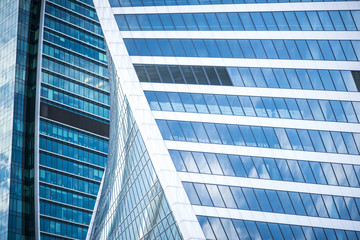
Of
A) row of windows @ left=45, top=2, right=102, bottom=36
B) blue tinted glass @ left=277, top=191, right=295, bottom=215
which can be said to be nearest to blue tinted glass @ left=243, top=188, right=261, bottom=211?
blue tinted glass @ left=277, top=191, right=295, bottom=215

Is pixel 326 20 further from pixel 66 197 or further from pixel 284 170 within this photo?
pixel 66 197

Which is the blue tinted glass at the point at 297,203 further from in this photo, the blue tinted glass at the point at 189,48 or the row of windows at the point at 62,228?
the row of windows at the point at 62,228

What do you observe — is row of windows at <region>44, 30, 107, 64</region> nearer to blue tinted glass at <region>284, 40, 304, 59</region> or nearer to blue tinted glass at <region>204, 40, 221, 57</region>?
blue tinted glass at <region>204, 40, 221, 57</region>

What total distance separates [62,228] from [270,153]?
78899mm

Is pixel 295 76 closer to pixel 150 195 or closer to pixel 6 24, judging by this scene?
pixel 150 195

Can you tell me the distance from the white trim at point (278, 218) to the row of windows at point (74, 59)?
84.1m

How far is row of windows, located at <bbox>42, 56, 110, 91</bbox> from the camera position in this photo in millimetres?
132875

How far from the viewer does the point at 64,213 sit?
129375mm

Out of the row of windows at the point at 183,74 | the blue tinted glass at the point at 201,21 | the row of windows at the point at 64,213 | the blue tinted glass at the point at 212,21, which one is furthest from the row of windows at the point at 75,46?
the blue tinted glass at the point at 212,21

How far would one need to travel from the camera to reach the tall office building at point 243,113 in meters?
56.6

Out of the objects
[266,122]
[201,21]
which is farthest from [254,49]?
[266,122]

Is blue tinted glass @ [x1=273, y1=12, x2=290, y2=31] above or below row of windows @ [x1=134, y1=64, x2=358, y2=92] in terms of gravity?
above

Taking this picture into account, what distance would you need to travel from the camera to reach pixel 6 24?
12712cm

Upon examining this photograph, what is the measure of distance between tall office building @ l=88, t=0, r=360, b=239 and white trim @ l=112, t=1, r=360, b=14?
0.10 meters
